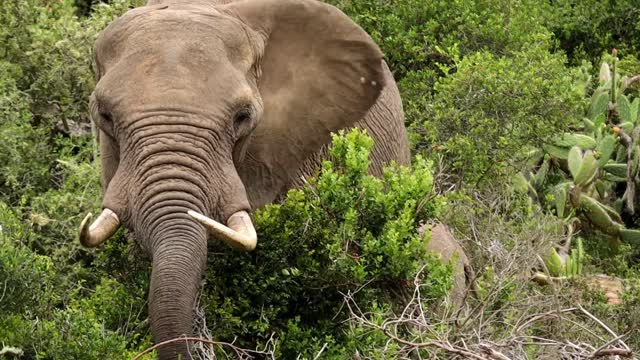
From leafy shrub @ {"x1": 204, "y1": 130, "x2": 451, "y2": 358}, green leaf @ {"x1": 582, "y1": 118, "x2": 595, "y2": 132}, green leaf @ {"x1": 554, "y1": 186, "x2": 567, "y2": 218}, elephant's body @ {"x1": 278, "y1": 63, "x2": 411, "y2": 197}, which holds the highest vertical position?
leafy shrub @ {"x1": 204, "y1": 130, "x2": 451, "y2": 358}

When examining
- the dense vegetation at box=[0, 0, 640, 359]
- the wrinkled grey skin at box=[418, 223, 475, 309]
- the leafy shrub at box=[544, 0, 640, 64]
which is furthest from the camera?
the leafy shrub at box=[544, 0, 640, 64]

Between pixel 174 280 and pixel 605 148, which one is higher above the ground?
pixel 174 280

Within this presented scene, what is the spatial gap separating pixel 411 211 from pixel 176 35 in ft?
5.07

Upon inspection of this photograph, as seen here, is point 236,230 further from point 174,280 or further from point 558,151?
point 558,151

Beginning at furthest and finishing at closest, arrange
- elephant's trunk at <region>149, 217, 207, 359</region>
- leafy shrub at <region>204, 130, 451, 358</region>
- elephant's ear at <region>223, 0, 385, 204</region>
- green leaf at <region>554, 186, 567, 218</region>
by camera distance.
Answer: green leaf at <region>554, 186, 567, 218</region>
elephant's ear at <region>223, 0, 385, 204</region>
leafy shrub at <region>204, 130, 451, 358</region>
elephant's trunk at <region>149, 217, 207, 359</region>

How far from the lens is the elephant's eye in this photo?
8.23 meters

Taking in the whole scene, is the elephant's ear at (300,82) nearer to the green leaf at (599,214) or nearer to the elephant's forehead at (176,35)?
the elephant's forehead at (176,35)

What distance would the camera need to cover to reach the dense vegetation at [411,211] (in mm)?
8250

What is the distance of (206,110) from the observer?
26.2ft

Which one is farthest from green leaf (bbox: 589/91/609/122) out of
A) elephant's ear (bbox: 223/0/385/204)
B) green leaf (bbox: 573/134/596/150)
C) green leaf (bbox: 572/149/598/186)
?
elephant's ear (bbox: 223/0/385/204)

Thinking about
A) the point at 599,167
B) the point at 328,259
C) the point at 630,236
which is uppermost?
the point at 328,259

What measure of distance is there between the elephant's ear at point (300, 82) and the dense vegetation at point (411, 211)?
11.0 inches

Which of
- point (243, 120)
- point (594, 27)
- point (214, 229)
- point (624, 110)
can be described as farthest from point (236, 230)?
point (594, 27)

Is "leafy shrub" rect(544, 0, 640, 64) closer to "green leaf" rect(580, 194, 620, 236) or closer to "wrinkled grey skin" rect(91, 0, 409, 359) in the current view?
"green leaf" rect(580, 194, 620, 236)
